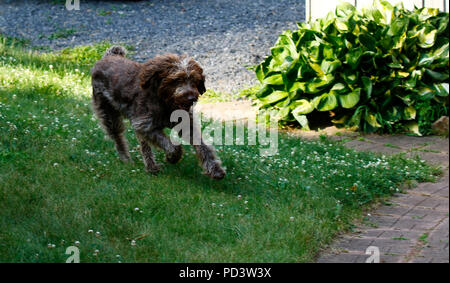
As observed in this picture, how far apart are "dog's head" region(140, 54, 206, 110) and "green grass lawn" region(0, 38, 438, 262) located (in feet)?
2.57

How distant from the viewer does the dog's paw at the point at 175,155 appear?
5441mm

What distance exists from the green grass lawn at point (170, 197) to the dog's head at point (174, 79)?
0.78m

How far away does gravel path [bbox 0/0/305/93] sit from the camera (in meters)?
10.4

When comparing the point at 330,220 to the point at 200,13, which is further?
the point at 200,13

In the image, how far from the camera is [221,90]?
9.05 metres

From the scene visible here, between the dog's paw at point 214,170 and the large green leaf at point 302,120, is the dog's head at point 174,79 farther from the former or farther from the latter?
the large green leaf at point 302,120

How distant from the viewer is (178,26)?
12359 mm

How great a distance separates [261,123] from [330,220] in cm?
311

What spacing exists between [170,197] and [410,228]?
1984mm

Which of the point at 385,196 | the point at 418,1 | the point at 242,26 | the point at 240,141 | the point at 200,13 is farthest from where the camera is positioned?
the point at 200,13

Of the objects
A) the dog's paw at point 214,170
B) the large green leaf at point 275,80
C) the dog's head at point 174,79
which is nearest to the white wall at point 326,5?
the large green leaf at point 275,80
